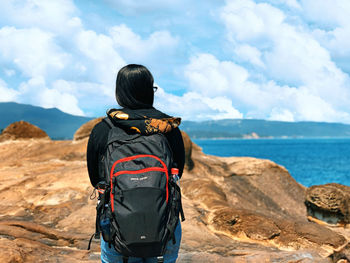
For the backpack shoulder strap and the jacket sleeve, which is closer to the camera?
the backpack shoulder strap

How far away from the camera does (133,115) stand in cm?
317

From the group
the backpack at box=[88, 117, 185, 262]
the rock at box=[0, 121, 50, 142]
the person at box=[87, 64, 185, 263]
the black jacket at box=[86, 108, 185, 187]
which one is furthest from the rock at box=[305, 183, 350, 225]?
the rock at box=[0, 121, 50, 142]

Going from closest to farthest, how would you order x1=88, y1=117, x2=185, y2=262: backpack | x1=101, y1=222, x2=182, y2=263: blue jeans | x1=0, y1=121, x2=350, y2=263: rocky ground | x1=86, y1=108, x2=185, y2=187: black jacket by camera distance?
1. x1=88, y1=117, x2=185, y2=262: backpack
2. x1=101, y1=222, x2=182, y2=263: blue jeans
3. x1=86, y1=108, x2=185, y2=187: black jacket
4. x1=0, y1=121, x2=350, y2=263: rocky ground

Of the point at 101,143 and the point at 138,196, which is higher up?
the point at 101,143

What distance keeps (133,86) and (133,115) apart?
27 cm

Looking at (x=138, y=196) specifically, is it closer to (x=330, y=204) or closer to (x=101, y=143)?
(x=101, y=143)

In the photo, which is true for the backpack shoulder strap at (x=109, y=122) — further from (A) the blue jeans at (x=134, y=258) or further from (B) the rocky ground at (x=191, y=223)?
(B) the rocky ground at (x=191, y=223)

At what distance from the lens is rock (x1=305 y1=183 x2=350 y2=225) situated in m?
12.8

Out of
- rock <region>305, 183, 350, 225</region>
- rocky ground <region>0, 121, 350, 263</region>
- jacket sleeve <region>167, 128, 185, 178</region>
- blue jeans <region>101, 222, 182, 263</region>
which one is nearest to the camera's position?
blue jeans <region>101, 222, 182, 263</region>

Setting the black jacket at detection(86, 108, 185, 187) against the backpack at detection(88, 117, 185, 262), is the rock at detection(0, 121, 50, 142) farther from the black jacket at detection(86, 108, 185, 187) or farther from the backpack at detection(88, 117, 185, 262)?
the backpack at detection(88, 117, 185, 262)

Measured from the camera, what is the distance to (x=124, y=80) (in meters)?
3.27

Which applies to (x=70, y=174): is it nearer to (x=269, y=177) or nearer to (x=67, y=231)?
(x=67, y=231)

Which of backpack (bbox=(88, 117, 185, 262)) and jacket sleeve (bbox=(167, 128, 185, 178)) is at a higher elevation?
jacket sleeve (bbox=(167, 128, 185, 178))

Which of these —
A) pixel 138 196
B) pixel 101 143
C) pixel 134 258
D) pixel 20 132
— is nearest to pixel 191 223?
pixel 134 258
